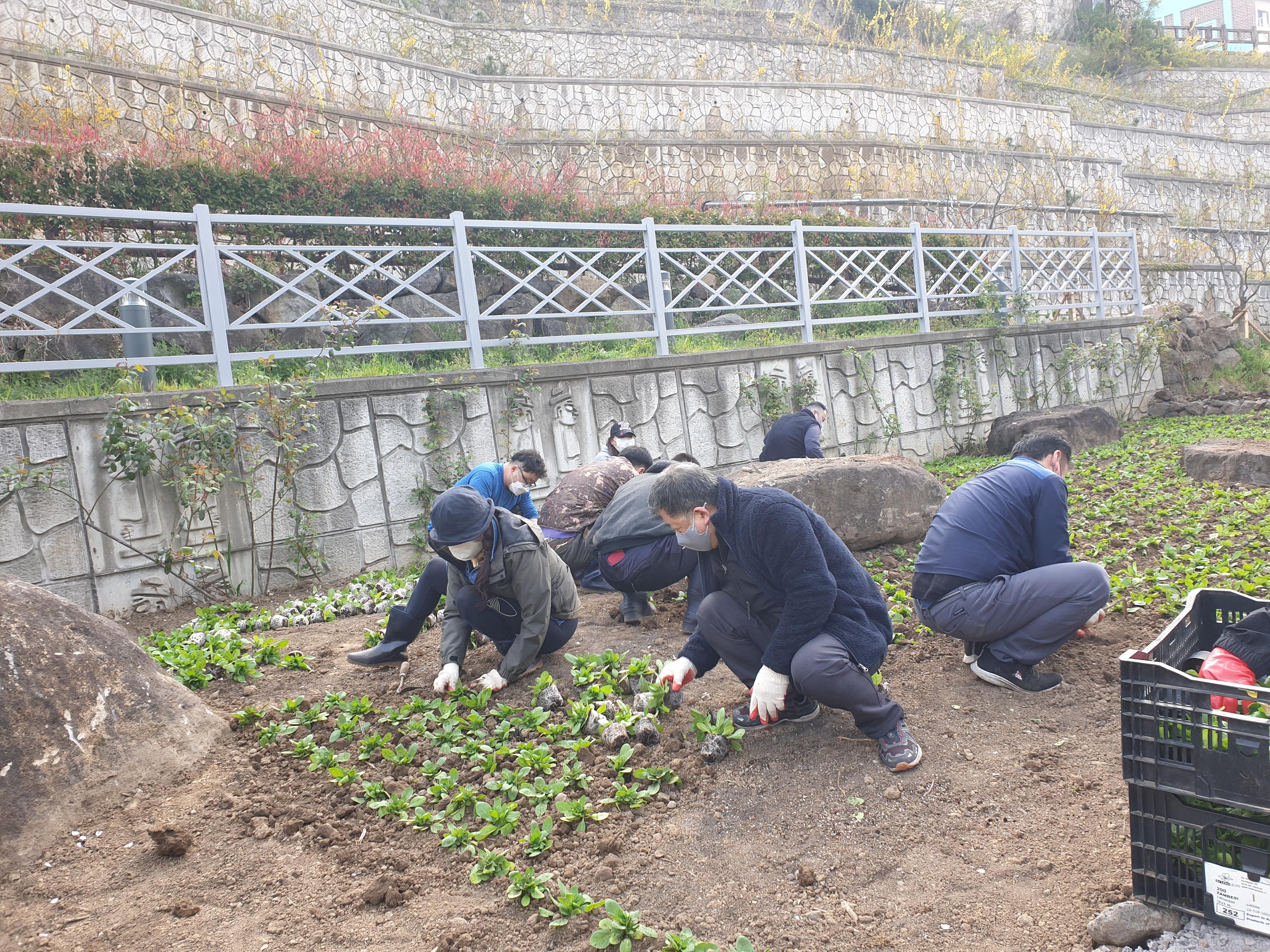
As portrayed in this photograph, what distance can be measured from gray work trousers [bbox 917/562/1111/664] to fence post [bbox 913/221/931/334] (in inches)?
295

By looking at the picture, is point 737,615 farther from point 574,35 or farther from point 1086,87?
point 1086,87

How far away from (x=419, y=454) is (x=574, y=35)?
1430 centimetres

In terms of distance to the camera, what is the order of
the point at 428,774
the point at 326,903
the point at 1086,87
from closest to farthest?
the point at 326,903 → the point at 428,774 → the point at 1086,87

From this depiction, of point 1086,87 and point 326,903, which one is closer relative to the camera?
point 326,903

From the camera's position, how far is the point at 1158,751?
6.79 feet

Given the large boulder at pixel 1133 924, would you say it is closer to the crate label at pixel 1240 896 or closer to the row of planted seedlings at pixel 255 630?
the crate label at pixel 1240 896

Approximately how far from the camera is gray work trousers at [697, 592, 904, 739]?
3135 mm

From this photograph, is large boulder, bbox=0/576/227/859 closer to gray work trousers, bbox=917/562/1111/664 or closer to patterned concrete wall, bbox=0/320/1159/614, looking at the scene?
patterned concrete wall, bbox=0/320/1159/614

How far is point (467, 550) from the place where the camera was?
3.83 metres

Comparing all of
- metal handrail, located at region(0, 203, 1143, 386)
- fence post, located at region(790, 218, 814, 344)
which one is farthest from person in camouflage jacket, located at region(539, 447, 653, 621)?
fence post, located at region(790, 218, 814, 344)

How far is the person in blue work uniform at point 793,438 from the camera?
25.2 ft

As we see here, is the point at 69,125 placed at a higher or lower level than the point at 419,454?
higher

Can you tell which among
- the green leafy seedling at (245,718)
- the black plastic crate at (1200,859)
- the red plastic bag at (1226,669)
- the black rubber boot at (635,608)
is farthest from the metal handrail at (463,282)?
the black plastic crate at (1200,859)

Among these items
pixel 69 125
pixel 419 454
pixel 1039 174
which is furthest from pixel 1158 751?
pixel 1039 174
